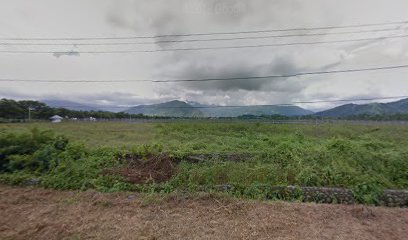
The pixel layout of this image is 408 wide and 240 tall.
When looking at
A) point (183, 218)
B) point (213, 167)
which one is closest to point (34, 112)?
point (213, 167)

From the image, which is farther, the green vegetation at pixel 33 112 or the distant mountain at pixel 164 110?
the green vegetation at pixel 33 112

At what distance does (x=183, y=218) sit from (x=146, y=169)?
10.6 ft

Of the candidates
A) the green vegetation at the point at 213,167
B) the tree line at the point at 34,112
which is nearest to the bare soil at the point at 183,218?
the green vegetation at the point at 213,167

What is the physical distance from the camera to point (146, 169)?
7.21 metres

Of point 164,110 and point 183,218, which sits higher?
point 164,110

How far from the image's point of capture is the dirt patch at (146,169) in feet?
21.5

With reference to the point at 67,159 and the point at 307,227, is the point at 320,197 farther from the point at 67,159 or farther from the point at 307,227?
the point at 67,159

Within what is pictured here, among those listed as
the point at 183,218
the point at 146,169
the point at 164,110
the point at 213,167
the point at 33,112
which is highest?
the point at 33,112

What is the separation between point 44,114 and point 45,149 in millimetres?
69032

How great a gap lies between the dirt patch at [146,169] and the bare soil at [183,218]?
0.97 metres

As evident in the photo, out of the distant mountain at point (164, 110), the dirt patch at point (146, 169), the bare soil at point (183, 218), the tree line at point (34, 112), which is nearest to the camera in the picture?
the bare soil at point (183, 218)

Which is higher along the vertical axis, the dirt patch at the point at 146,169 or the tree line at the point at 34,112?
the tree line at the point at 34,112

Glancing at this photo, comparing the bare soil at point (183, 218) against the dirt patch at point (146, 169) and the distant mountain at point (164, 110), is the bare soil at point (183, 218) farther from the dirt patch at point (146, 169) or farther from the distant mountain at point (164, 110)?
the distant mountain at point (164, 110)

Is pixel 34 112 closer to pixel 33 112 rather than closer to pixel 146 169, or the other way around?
pixel 33 112
